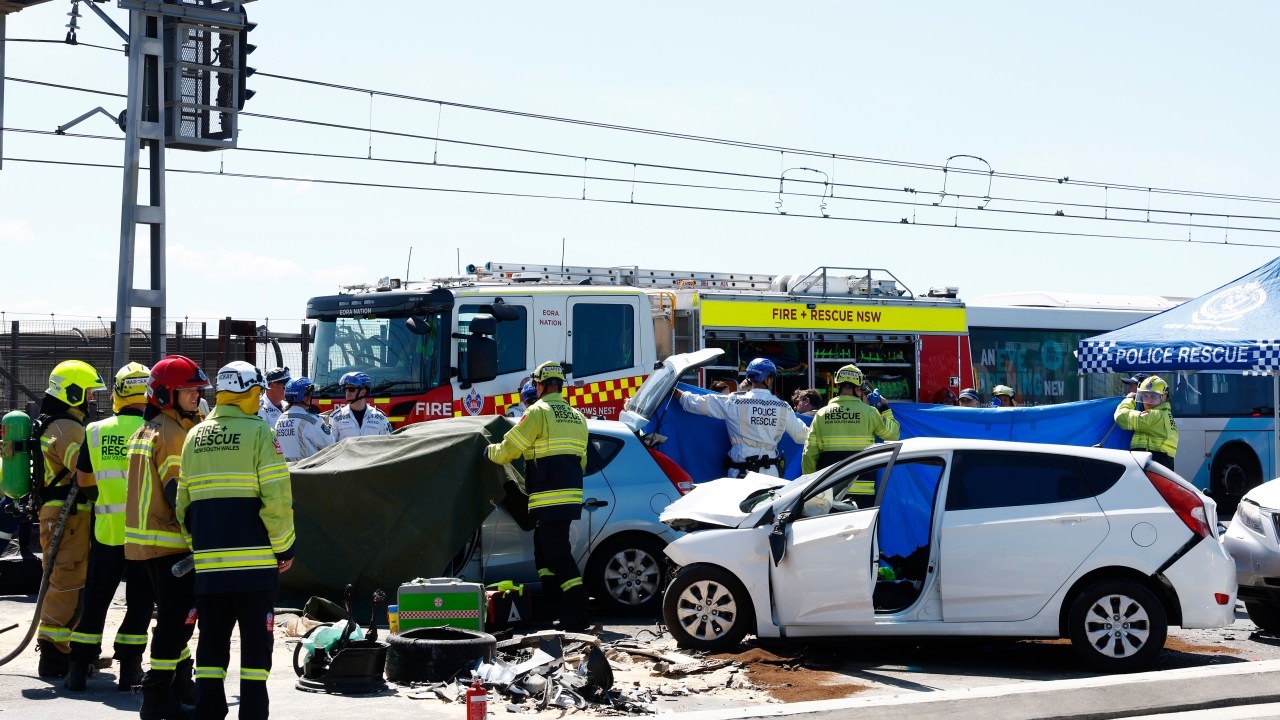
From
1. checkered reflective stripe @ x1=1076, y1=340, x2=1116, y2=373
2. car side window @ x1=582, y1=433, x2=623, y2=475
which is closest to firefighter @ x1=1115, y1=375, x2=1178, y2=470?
checkered reflective stripe @ x1=1076, y1=340, x2=1116, y2=373

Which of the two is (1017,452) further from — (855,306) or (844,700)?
(855,306)

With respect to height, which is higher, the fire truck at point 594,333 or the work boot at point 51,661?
the fire truck at point 594,333

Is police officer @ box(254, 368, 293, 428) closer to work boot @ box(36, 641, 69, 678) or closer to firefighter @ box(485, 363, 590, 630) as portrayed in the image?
firefighter @ box(485, 363, 590, 630)

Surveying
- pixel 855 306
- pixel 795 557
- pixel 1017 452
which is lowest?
pixel 795 557

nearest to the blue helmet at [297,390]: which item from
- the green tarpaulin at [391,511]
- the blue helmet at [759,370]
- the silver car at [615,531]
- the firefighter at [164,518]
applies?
the green tarpaulin at [391,511]

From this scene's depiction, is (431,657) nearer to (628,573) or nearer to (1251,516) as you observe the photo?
(628,573)

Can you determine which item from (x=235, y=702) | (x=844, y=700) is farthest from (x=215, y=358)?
(x=844, y=700)

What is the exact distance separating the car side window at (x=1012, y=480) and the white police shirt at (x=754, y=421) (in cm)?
352

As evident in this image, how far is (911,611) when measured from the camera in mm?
9047

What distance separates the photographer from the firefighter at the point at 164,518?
7258mm

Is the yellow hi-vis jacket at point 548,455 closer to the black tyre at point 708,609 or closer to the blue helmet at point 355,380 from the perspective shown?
the black tyre at point 708,609

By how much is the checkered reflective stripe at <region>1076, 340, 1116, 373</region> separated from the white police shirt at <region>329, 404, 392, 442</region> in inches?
313

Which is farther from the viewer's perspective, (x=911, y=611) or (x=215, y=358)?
(x=215, y=358)

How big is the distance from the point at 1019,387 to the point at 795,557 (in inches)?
467
